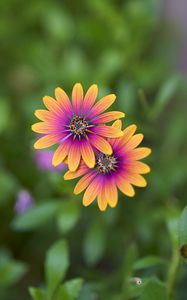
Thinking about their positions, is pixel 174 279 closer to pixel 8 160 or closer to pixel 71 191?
pixel 71 191

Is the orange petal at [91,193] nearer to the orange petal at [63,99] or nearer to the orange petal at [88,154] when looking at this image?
the orange petal at [88,154]

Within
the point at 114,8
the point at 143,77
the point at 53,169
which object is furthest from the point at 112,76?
the point at 53,169

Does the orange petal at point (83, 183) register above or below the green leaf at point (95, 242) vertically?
above

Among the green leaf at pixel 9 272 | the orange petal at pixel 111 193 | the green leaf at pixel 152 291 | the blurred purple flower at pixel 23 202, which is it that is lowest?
the green leaf at pixel 152 291

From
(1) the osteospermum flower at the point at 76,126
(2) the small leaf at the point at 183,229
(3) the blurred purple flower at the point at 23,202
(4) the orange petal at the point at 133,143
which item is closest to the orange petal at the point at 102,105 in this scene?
(1) the osteospermum flower at the point at 76,126

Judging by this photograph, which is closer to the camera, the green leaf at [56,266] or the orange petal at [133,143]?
the orange petal at [133,143]

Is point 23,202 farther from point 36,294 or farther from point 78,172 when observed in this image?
point 78,172

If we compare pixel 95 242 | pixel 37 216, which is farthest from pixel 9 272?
pixel 95 242
